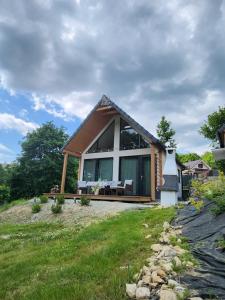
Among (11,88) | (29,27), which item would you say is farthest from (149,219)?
(11,88)

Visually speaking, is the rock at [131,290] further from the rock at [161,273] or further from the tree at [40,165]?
the tree at [40,165]

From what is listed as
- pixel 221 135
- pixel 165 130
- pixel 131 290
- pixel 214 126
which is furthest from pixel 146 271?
pixel 214 126

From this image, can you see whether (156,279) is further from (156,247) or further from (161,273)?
(156,247)

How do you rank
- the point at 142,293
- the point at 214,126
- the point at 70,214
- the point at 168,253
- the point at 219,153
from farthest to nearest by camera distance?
the point at 214,126, the point at 219,153, the point at 70,214, the point at 168,253, the point at 142,293

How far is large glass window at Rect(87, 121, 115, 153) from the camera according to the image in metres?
15.3

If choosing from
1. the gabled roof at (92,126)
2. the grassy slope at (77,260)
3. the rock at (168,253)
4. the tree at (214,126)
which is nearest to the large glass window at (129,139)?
the gabled roof at (92,126)

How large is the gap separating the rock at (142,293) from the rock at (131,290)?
64 mm

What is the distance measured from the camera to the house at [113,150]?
13237mm

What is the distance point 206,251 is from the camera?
3.48 meters

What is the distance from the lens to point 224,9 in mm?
7727

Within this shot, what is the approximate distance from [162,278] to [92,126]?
12.8 m

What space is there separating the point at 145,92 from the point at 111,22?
16.1 feet

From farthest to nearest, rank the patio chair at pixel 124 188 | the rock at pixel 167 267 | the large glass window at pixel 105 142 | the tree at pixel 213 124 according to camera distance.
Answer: the tree at pixel 213 124
the large glass window at pixel 105 142
the patio chair at pixel 124 188
the rock at pixel 167 267

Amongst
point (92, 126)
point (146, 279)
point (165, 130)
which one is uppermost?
point (165, 130)
